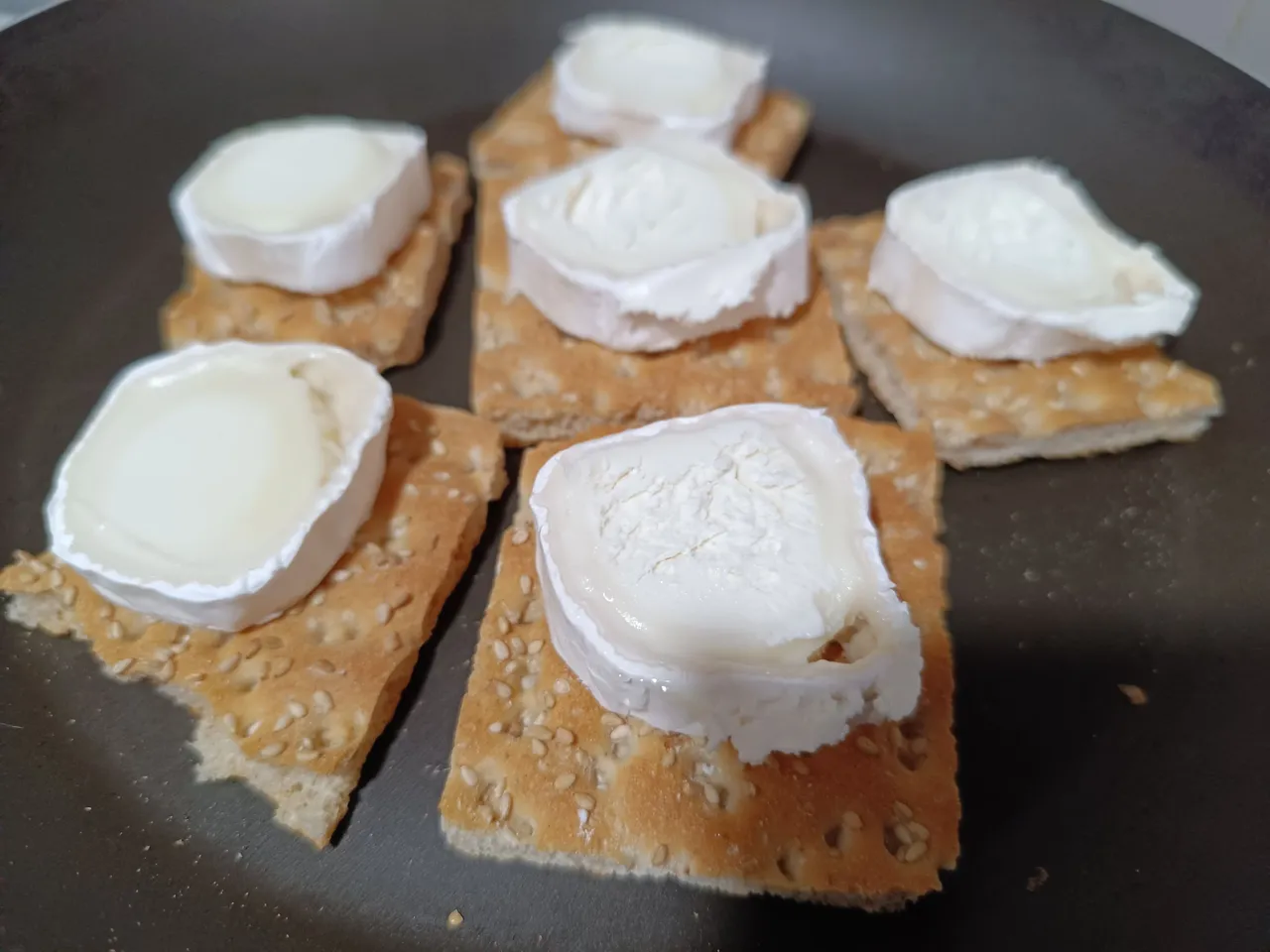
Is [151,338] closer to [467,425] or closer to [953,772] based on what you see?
[467,425]

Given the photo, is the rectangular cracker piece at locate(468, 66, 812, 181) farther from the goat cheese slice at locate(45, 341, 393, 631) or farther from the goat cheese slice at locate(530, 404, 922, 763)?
the goat cheese slice at locate(530, 404, 922, 763)

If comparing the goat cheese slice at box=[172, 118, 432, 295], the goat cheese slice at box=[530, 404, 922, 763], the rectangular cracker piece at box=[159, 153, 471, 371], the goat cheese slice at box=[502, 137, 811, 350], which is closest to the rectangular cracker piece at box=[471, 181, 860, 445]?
the goat cheese slice at box=[502, 137, 811, 350]

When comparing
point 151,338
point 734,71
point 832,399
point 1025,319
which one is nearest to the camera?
point 1025,319

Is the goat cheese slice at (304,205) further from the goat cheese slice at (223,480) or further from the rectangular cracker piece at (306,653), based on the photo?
the rectangular cracker piece at (306,653)

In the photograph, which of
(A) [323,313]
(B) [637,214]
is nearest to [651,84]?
(B) [637,214]

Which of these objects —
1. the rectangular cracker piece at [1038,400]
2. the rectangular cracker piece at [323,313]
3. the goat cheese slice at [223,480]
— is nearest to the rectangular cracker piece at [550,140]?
the rectangular cracker piece at [323,313]

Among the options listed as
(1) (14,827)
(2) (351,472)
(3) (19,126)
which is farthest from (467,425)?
(3) (19,126)

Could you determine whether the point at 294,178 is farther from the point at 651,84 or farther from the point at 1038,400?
the point at 1038,400
